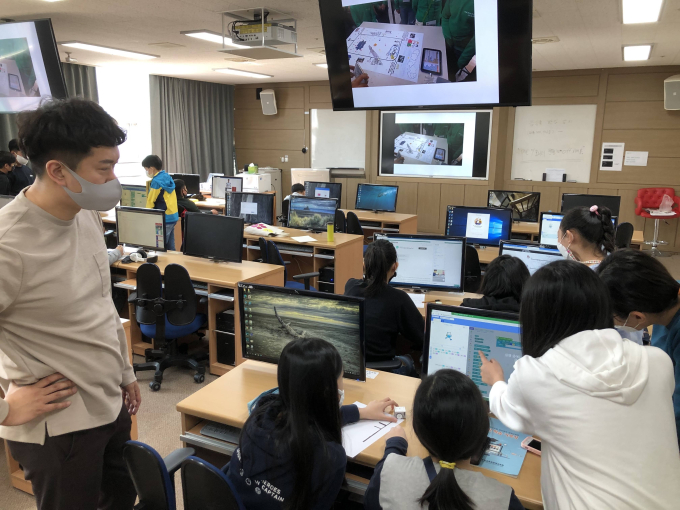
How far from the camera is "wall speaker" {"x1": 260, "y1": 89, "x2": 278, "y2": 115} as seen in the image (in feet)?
35.8

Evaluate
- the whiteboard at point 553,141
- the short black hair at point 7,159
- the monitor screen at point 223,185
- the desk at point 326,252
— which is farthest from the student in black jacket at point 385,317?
the whiteboard at point 553,141

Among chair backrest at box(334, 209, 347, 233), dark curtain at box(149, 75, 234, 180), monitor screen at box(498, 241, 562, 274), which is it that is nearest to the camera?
monitor screen at box(498, 241, 562, 274)

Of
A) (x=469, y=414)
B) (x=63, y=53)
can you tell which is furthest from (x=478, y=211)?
(x=63, y=53)

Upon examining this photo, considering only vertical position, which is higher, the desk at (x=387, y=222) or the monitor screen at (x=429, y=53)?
the monitor screen at (x=429, y=53)

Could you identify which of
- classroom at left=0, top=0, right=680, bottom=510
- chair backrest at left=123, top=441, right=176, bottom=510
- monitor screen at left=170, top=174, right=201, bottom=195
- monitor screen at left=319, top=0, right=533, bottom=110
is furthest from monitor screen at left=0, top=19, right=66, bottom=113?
chair backrest at left=123, top=441, right=176, bottom=510

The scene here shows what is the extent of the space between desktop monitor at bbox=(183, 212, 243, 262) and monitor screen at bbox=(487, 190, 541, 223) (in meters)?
3.24

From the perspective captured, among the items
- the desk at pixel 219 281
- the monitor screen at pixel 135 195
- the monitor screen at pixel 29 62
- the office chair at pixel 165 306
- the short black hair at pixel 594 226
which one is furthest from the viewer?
the monitor screen at pixel 135 195

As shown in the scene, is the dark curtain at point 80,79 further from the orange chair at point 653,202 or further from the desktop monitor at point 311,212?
the orange chair at point 653,202

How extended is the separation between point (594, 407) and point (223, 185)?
7.79 meters

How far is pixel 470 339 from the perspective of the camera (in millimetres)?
1952

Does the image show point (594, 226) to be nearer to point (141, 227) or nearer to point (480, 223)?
point (480, 223)

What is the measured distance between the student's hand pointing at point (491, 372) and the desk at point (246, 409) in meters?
0.26

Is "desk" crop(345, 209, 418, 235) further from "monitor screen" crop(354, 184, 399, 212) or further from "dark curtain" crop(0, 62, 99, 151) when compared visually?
"dark curtain" crop(0, 62, 99, 151)

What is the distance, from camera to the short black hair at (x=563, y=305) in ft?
4.49
